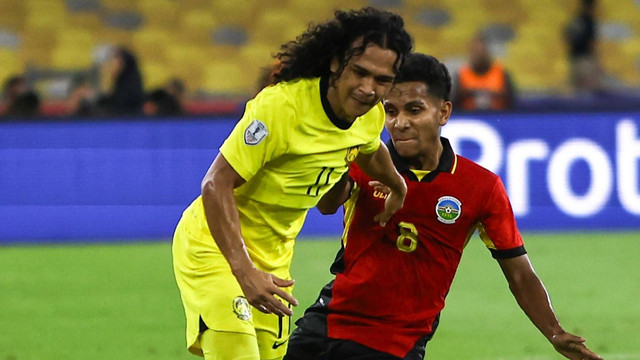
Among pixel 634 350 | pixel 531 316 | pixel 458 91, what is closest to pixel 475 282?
pixel 634 350

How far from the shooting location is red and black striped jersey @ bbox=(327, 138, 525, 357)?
5.22 meters

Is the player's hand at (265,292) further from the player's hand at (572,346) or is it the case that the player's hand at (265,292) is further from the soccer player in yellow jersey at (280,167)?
the player's hand at (572,346)

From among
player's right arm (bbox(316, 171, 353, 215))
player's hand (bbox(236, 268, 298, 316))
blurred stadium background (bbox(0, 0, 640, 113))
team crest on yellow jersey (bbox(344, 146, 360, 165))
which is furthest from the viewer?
blurred stadium background (bbox(0, 0, 640, 113))

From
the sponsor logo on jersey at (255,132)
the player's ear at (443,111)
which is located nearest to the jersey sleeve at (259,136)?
the sponsor logo on jersey at (255,132)

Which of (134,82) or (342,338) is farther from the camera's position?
(134,82)

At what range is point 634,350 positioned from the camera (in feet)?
26.0

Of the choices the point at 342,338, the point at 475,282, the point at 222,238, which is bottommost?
the point at 475,282

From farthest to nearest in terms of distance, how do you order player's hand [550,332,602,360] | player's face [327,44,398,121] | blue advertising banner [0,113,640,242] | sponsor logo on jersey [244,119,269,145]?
blue advertising banner [0,113,640,242], player's hand [550,332,602,360], player's face [327,44,398,121], sponsor logo on jersey [244,119,269,145]

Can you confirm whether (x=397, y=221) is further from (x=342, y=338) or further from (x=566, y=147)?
(x=566, y=147)

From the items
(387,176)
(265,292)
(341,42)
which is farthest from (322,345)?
(341,42)

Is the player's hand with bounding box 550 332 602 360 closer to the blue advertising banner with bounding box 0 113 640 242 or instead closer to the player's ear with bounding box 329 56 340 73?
the player's ear with bounding box 329 56 340 73

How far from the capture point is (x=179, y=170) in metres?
12.8

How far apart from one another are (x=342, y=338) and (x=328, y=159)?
78 centimetres

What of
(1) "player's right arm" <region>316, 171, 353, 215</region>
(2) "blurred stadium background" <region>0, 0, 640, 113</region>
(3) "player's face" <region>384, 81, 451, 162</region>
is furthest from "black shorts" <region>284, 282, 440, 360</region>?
(2) "blurred stadium background" <region>0, 0, 640, 113</region>
